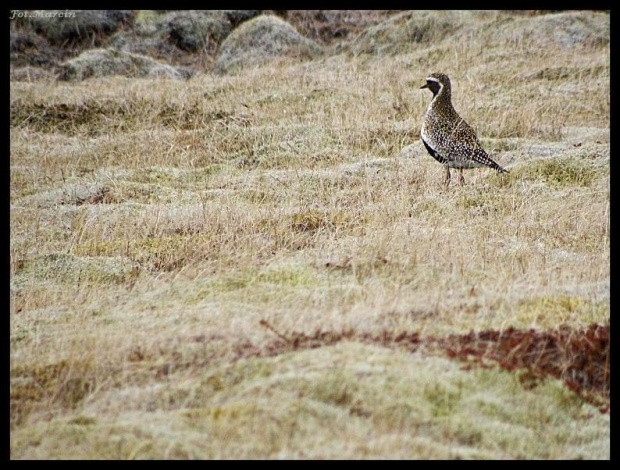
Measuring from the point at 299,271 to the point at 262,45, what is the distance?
22.3 metres

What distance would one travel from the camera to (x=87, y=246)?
1208cm

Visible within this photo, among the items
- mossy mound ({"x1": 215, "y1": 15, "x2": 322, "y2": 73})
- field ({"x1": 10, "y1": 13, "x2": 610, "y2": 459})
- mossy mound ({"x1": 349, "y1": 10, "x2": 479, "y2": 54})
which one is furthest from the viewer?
mossy mound ({"x1": 215, "y1": 15, "x2": 322, "y2": 73})

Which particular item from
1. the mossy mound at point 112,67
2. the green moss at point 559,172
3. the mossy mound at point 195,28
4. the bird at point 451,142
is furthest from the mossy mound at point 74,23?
the green moss at point 559,172

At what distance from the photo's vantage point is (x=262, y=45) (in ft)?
101

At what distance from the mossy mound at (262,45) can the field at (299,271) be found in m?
8.37

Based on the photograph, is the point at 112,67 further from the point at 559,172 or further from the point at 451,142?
the point at 559,172

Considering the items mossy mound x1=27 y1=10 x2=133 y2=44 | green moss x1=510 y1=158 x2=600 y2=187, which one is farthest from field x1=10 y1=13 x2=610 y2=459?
mossy mound x1=27 y1=10 x2=133 y2=44

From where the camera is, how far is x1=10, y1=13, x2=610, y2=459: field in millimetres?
6590

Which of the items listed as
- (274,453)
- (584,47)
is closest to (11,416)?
(274,453)

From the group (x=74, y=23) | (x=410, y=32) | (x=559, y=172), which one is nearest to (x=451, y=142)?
(x=559, y=172)

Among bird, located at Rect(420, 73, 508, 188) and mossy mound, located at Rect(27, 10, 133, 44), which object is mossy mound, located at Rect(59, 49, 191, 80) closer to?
mossy mound, located at Rect(27, 10, 133, 44)

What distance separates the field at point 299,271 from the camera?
659 cm

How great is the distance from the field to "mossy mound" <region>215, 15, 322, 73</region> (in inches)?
329

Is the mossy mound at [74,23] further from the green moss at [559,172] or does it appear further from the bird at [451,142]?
the green moss at [559,172]
